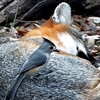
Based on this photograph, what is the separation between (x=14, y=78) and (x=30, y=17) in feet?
11.4

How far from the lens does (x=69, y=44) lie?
228 inches

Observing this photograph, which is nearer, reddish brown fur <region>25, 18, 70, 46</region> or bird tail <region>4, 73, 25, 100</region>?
bird tail <region>4, 73, 25, 100</region>

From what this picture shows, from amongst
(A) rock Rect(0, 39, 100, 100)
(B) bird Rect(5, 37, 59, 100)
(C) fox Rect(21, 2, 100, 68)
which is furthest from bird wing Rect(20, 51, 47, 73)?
(C) fox Rect(21, 2, 100, 68)

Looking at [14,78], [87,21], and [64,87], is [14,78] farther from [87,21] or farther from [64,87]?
[87,21]

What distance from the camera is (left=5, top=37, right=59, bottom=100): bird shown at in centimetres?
397

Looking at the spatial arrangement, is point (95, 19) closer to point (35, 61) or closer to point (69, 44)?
point (69, 44)

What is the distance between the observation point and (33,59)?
13.2 feet

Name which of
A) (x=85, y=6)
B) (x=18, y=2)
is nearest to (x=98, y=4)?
(x=85, y=6)

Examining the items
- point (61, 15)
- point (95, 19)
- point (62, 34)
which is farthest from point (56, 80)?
point (95, 19)

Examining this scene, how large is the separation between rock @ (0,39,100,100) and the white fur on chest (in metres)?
1.11

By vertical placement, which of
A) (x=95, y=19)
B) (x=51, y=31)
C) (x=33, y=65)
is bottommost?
(x=95, y=19)

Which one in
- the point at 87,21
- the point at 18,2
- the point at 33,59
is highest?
the point at 33,59

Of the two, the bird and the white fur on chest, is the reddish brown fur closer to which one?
the white fur on chest

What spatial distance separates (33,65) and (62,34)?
6.31 feet
